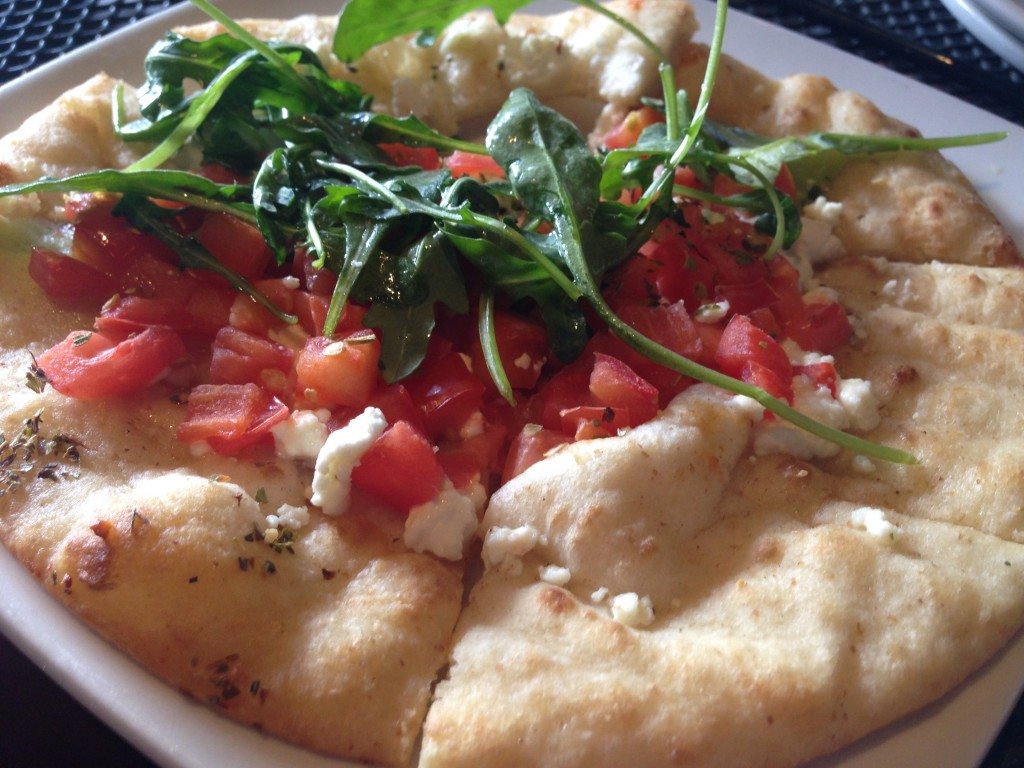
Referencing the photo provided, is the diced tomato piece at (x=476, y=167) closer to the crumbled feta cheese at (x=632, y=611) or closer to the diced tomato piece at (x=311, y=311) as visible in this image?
the diced tomato piece at (x=311, y=311)

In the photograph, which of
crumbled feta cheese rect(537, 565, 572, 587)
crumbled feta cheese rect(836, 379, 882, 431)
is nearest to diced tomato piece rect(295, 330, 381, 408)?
crumbled feta cheese rect(537, 565, 572, 587)

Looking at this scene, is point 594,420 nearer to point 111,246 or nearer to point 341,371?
point 341,371

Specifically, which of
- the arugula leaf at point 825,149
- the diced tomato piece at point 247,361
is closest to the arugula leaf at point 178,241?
the diced tomato piece at point 247,361

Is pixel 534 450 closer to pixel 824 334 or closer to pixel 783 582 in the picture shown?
pixel 783 582

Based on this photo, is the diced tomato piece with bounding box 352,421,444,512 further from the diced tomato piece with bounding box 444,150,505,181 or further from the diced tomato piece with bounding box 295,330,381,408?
the diced tomato piece with bounding box 444,150,505,181

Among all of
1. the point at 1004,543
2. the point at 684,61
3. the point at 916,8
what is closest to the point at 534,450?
the point at 1004,543

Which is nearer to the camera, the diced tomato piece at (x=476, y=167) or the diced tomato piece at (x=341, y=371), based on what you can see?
the diced tomato piece at (x=341, y=371)
